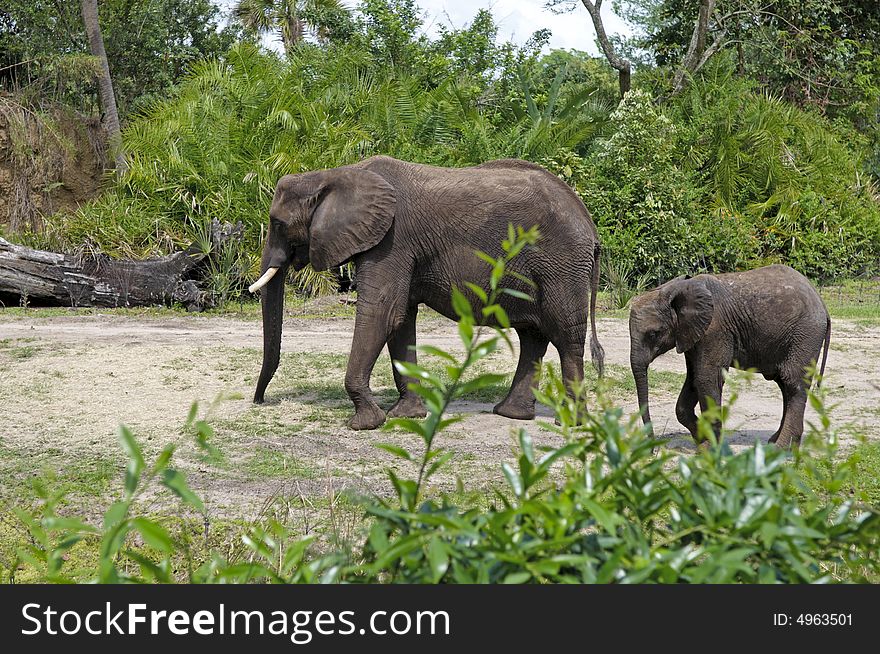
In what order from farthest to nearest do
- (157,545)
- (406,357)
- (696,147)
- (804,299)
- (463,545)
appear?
(696,147) < (406,357) < (804,299) < (463,545) < (157,545)

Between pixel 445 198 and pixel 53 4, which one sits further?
pixel 53 4

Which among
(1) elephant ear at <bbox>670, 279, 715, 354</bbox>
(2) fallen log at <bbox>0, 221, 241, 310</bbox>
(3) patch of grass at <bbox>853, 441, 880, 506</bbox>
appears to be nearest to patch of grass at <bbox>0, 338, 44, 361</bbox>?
(2) fallen log at <bbox>0, 221, 241, 310</bbox>

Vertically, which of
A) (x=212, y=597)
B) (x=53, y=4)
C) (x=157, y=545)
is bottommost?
(x=212, y=597)

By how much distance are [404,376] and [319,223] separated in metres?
1.33

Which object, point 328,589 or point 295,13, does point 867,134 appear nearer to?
point 295,13

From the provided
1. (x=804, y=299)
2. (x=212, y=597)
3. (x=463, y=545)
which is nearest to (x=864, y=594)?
(x=463, y=545)

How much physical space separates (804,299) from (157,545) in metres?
5.66

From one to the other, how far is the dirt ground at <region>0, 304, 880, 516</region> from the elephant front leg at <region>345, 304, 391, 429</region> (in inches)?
5.1

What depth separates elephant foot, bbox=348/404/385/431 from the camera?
7762 mm

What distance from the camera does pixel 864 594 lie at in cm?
213

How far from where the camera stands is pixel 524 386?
8.24 meters

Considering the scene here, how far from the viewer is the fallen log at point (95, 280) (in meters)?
14.0

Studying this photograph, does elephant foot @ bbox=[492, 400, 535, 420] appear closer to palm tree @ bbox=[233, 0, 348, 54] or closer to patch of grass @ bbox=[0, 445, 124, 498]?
patch of grass @ bbox=[0, 445, 124, 498]

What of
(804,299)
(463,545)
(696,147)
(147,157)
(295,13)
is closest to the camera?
(463,545)
